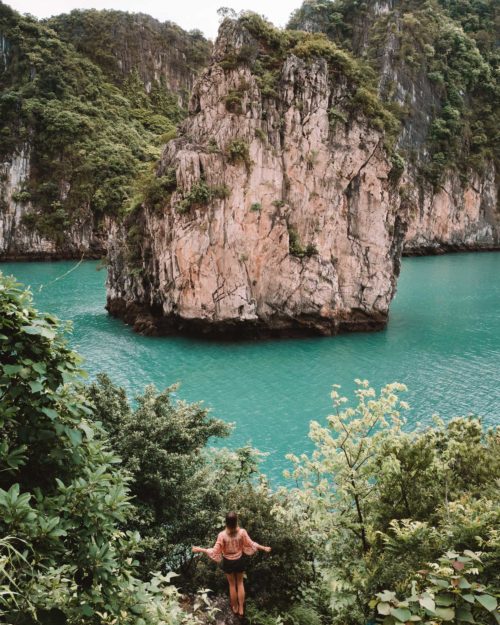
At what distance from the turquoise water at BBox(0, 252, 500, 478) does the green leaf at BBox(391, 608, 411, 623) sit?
12110 millimetres

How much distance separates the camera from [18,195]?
64625 millimetres

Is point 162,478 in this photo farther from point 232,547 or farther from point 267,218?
point 267,218

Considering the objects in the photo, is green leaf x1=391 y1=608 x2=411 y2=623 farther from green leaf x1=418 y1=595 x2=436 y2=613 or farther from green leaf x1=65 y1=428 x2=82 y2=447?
green leaf x1=65 y1=428 x2=82 y2=447

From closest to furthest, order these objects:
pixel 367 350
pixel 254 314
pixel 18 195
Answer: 1. pixel 367 350
2. pixel 254 314
3. pixel 18 195

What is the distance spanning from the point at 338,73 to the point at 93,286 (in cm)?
2896

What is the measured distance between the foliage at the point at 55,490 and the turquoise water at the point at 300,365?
37.5 ft

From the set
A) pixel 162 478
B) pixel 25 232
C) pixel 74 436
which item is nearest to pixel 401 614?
pixel 74 436

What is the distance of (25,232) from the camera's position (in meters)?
64.9

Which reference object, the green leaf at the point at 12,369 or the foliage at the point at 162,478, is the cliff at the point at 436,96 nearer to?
the foliage at the point at 162,478

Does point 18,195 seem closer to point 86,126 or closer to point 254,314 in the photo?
point 86,126

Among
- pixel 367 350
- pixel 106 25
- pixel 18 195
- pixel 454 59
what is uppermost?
pixel 106 25

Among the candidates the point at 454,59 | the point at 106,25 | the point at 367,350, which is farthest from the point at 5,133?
the point at 454,59

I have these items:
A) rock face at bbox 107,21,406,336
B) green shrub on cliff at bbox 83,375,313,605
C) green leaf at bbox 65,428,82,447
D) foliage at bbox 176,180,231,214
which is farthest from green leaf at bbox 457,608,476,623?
foliage at bbox 176,180,231,214

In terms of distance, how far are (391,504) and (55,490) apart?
4611 millimetres
